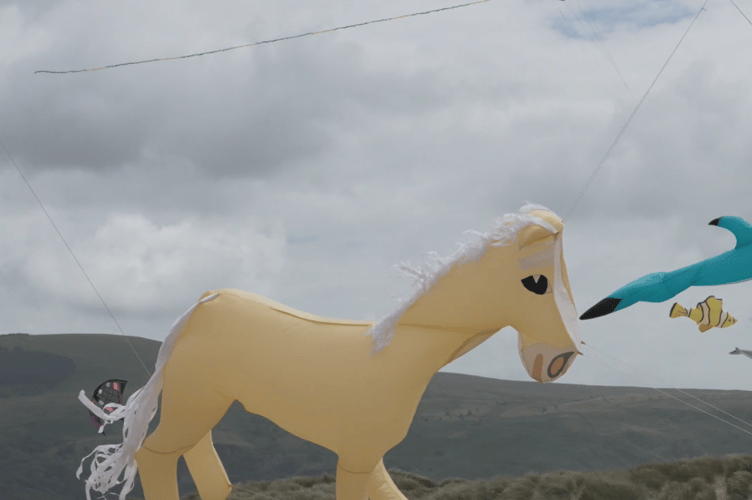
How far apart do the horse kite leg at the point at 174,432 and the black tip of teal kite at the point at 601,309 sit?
6.52 feet

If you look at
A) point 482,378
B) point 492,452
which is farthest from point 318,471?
point 482,378

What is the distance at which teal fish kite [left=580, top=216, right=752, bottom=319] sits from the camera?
411 cm

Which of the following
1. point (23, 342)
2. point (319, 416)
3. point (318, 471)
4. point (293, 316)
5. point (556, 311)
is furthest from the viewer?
point (23, 342)

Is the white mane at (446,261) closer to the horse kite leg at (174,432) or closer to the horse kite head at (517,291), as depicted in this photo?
the horse kite head at (517,291)

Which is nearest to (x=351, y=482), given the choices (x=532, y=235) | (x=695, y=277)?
(x=532, y=235)

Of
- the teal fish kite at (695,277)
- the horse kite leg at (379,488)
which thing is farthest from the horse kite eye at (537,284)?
the horse kite leg at (379,488)

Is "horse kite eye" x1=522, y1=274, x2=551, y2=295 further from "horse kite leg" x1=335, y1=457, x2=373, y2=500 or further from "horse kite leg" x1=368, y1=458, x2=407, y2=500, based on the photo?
"horse kite leg" x1=368, y1=458, x2=407, y2=500

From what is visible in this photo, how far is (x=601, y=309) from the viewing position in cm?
410

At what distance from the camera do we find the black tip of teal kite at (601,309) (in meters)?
4.09

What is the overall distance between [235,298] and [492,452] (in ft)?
9.01

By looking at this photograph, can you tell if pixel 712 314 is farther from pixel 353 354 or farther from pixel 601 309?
pixel 353 354

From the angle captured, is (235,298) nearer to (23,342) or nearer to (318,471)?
(318,471)

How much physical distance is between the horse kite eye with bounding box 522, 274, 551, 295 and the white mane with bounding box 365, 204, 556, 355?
0.60 ft

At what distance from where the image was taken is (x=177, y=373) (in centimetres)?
380
